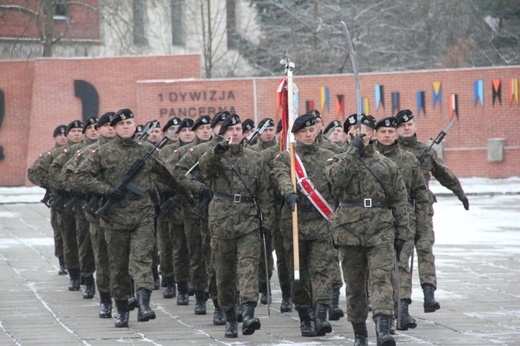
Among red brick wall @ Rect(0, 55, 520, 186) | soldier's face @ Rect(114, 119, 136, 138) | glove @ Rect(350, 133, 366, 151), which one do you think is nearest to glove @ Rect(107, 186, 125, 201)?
soldier's face @ Rect(114, 119, 136, 138)

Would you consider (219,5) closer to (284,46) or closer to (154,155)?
(284,46)

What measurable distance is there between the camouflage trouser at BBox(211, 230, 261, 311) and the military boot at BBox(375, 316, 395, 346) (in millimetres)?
1632

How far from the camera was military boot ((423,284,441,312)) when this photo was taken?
38.5 feet

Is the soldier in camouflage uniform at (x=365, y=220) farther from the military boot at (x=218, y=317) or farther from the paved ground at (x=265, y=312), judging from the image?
the military boot at (x=218, y=317)

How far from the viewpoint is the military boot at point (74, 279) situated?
15.0 m

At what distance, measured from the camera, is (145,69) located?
121 ft

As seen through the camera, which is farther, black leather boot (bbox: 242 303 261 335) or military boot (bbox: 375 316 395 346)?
black leather boot (bbox: 242 303 261 335)

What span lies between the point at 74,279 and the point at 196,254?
→ 2.71 m

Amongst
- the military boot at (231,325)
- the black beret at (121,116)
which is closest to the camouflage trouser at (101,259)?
the black beret at (121,116)

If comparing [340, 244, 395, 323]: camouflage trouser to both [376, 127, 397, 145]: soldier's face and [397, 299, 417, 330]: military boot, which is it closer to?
[397, 299, 417, 330]: military boot

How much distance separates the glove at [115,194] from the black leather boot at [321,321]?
2.32 meters

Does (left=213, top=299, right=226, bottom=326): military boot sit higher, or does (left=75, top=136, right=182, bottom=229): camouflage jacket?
(left=75, top=136, right=182, bottom=229): camouflage jacket

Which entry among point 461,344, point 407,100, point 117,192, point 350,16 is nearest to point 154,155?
point 117,192

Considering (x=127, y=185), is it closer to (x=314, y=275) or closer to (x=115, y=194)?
(x=115, y=194)
